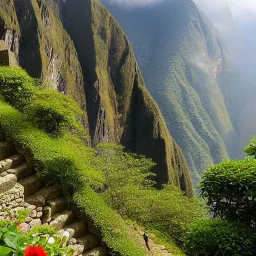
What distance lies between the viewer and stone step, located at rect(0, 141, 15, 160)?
10414 millimetres

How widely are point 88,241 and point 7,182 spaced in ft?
8.48

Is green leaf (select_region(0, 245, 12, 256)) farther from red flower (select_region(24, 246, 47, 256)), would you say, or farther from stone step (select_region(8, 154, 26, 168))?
stone step (select_region(8, 154, 26, 168))

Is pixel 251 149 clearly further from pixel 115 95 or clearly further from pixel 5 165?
pixel 115 95

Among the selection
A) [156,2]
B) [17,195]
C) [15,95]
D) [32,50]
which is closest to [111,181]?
[15,95]

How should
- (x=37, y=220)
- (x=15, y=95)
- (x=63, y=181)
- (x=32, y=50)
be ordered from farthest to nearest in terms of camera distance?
(x=32, y=50), (x=15, y=95), (x=63, y=181), (x=37, y=220)

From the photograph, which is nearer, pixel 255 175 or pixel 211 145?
pixel 255 175

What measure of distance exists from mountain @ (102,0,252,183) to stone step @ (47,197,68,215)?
A: 116135 mm

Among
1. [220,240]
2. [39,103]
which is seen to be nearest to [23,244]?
[220,240]

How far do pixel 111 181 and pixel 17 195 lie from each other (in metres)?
10.8

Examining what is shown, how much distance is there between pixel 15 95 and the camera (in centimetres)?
1329

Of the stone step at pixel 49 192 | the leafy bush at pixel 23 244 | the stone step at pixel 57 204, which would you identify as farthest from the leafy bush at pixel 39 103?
the leafy bush at pixel 23 244

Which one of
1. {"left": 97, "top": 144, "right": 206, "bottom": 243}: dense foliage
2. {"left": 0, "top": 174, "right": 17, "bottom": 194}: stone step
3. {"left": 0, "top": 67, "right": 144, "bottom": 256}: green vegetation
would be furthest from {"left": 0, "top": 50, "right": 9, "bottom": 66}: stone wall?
{"left": 0, "top": 174, "right": 17, "bottom": 194}: stone step

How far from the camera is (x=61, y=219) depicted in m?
9.73

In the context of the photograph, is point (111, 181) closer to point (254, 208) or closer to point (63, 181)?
point (63, 181)
